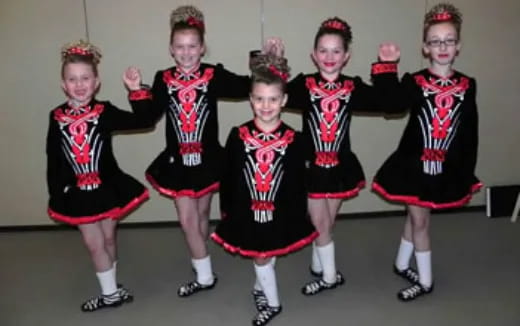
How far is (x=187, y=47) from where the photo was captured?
2.72m

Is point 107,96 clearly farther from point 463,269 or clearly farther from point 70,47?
point 463,269

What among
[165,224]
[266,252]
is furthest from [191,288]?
[165,224]

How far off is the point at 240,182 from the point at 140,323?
0.93 m

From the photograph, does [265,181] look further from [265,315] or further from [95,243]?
[95,243]

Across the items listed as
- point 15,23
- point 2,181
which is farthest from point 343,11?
point 2,181

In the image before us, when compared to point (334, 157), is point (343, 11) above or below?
above

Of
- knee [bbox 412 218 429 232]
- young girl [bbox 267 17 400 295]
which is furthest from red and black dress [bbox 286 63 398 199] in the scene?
knee [bbox 412 218 429 232]

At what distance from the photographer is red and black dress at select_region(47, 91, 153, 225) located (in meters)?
2.66

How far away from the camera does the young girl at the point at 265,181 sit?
2.51 meters

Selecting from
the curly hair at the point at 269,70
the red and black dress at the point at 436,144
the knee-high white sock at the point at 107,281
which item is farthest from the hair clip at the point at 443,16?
the knee-high white sock at the point at 107,281

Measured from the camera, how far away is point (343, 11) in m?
3.68

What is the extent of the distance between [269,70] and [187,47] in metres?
0.51

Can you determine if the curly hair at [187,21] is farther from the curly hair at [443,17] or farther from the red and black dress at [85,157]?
the curly hair at [443,17]

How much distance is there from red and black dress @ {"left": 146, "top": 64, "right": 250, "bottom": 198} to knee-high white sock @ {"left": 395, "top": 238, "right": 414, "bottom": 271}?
1.14m
